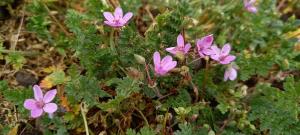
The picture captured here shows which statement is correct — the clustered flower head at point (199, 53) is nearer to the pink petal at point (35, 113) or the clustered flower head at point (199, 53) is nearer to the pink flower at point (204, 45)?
the pink flower at point (204, 45)

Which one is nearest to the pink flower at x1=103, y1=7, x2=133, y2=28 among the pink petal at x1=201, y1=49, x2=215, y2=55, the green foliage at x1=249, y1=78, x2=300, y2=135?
the pink petal at x1=201, y1=49, x2=215, y2=55

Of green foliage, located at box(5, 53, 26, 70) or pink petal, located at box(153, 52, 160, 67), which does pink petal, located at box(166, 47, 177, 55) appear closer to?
pink petal, located at box(153, 52, 160, 67)

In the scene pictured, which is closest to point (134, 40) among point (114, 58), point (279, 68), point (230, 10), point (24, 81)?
point (114, 58)

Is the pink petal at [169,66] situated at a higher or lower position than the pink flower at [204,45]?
lower

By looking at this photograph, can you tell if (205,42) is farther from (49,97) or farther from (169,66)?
(49,97)

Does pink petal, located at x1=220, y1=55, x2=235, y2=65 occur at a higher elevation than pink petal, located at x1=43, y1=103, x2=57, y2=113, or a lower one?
higher

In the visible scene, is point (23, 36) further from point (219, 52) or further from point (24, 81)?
point (219, 52)

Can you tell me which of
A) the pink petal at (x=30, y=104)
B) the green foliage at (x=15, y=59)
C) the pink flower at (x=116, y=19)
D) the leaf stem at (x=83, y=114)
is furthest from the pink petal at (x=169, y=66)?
the green foliage at (x=15, y=59)

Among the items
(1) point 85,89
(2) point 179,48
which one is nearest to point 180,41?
(2) point 179,48
